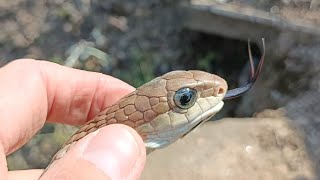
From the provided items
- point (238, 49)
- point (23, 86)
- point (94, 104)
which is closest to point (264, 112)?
point (238, 49)

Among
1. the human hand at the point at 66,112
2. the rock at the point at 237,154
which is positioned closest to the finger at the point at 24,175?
the human hand at the point at 66,112

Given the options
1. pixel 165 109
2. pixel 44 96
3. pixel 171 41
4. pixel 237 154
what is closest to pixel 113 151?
pixel 165 109

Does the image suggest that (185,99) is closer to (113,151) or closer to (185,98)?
(185,98)

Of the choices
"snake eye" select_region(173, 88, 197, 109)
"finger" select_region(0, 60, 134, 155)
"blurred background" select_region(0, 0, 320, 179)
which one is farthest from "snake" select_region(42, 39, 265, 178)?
"blurred background" select_region(0, 0, 320, 179)

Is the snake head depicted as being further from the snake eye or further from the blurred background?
the blurred background

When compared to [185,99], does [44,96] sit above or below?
below

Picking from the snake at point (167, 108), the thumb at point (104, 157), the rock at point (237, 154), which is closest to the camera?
the thumb at point (104, 157)

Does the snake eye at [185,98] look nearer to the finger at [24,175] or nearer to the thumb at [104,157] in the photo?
the thumb at [104,157]
